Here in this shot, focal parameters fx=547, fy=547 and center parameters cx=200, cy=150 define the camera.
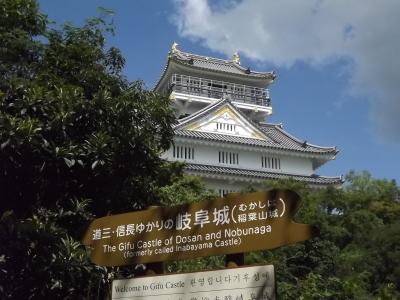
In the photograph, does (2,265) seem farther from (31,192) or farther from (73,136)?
(73,136)

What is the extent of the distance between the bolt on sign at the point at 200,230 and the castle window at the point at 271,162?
26.0m

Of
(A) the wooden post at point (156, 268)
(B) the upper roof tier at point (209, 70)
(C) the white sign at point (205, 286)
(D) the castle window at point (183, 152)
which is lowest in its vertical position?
(C) the white sign at point (205, 286)

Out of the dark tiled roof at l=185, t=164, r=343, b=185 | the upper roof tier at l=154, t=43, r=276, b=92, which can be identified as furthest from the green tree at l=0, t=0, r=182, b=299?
the upper roof tier at l=154, t=43, r=276, b=92

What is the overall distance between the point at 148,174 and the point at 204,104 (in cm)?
2897

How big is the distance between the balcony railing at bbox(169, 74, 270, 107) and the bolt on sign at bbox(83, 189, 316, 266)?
30982 millimetres

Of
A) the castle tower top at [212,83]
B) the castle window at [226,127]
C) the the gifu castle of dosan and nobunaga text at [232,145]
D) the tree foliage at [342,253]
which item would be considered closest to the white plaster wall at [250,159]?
the the gifu castle of dosan and nobunaga text at [232,145]

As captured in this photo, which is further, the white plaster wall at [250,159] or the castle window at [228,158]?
the castle window at [228,158]

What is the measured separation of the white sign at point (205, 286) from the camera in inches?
196

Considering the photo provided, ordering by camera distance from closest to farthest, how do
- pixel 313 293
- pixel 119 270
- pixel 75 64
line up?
pixel 119 270 → pixel 75 64 → pixel 313 293

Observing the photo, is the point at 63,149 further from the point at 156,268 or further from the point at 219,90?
the point at 219,90

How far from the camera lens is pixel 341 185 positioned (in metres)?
31.7

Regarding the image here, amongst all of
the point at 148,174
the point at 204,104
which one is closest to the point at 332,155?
the point at 204,104

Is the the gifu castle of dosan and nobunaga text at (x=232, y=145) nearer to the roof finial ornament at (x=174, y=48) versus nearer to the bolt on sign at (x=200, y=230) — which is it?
the roof finial ornament at (x=174, y=48)

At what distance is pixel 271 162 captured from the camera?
32156mm
